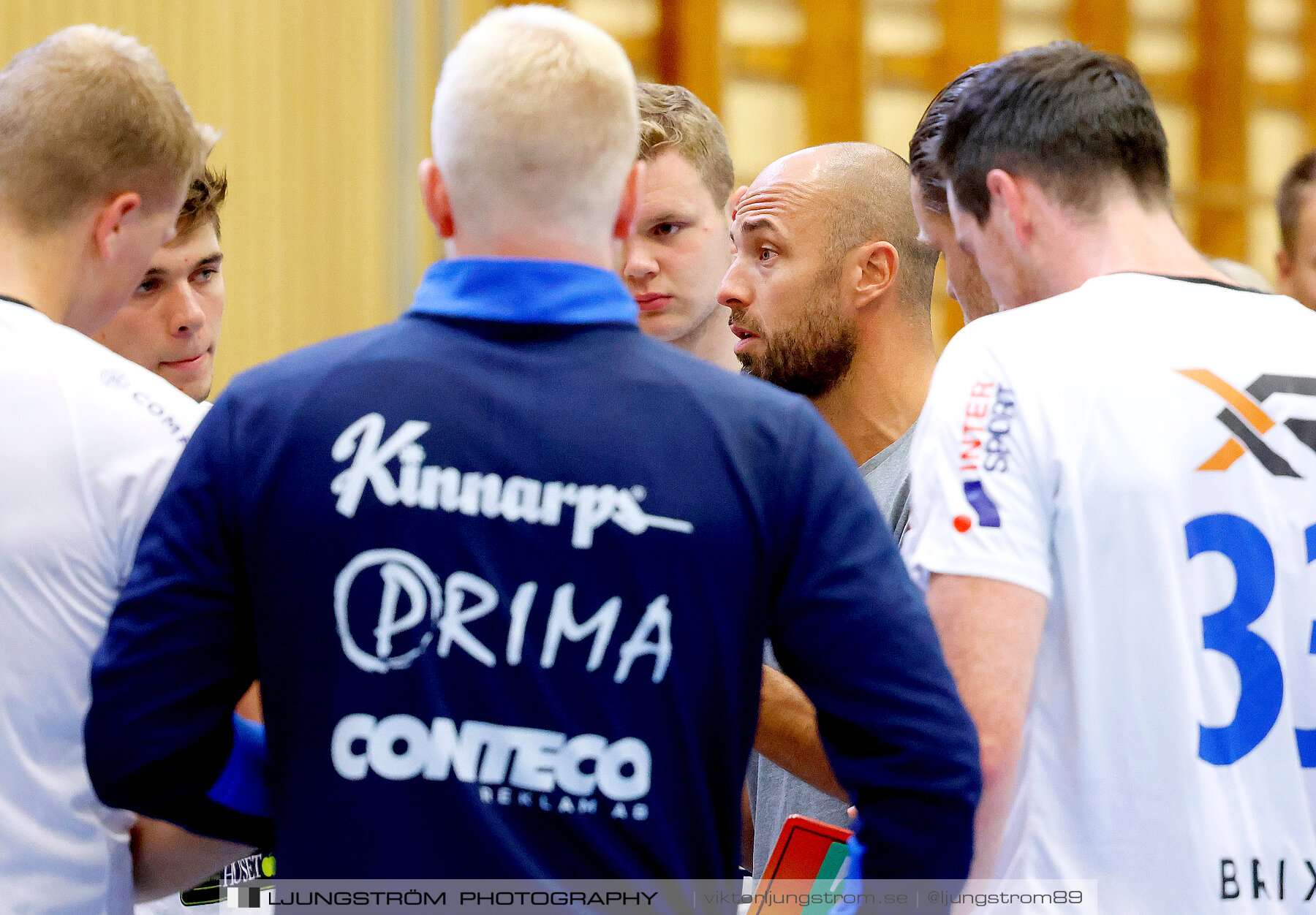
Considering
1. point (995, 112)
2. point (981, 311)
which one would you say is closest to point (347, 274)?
point (981, 311)

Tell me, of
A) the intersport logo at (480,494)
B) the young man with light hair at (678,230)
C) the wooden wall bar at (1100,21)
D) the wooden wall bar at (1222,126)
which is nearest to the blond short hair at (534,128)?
the intersport logo at (480,494)

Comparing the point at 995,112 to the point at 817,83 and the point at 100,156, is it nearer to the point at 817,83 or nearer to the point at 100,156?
the point at 100,156

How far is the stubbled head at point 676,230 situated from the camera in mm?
2775

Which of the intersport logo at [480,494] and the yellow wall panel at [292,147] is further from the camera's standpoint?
the yellow wall panel at [292,147]

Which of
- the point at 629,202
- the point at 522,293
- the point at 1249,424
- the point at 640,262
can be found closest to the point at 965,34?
the point at 640,262

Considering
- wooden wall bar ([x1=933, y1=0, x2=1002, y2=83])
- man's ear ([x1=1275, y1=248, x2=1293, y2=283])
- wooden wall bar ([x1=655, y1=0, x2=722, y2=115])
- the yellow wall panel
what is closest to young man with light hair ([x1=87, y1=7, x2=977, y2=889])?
man's ear ([x1=1275, y1=248, x2=1293, y2=283])

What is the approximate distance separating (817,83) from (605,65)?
18.3 ft

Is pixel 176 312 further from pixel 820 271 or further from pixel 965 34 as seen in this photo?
pixel 965 34

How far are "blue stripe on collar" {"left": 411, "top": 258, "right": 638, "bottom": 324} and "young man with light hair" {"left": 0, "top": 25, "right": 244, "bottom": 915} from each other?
0.42 m

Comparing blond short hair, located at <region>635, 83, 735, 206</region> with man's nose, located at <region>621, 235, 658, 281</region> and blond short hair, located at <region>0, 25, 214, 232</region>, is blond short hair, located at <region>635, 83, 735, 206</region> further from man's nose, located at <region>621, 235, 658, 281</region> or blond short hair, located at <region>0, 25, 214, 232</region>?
blond short hair, located at <region>0, 25, 214, 232</region>

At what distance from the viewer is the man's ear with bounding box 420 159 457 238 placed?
124 cm

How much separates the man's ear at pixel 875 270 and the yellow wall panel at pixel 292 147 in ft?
9.84

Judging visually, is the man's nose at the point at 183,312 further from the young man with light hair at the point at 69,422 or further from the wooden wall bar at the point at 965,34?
the wooden wall bar at the point at 965,34

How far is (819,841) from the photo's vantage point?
171cm
